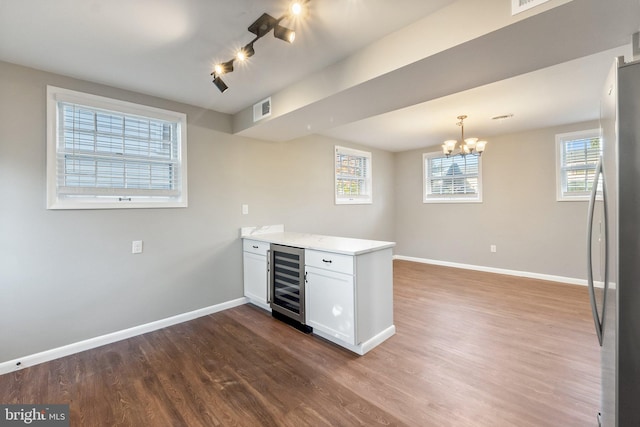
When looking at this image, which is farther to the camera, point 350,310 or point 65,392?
point 350,310

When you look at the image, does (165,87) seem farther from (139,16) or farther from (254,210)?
(254,210)

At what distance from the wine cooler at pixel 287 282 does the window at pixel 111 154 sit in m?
1.26

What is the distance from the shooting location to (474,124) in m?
4.24

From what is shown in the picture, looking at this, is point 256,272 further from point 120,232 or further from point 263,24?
point 263,24

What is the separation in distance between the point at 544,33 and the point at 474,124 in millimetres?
2975

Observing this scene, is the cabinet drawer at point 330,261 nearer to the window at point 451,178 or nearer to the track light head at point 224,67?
the track light head at point 224,67

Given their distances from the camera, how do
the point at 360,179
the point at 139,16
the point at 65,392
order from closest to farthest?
the point at 139,16 → the point at 65,392 → the point at 360,179

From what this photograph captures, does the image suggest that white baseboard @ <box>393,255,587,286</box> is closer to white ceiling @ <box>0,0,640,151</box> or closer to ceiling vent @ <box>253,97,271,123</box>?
white ceiling @ <box>0,0,640,151</box>

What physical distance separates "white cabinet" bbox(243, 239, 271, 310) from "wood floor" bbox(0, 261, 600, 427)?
35cm

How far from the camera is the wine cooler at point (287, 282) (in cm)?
286

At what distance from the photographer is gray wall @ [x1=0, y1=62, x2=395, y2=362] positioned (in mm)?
2281

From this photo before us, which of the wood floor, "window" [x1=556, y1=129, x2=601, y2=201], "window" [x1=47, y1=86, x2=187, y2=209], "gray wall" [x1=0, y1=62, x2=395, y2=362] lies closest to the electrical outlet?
"gray wall" [x1=0, y1=62, x2=395, y2=362]

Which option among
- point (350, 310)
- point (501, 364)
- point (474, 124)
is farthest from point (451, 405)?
point (474, 124)

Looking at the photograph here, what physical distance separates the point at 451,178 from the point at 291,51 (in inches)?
180
